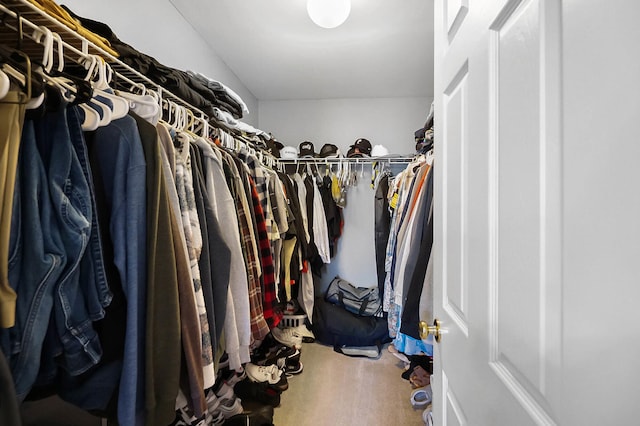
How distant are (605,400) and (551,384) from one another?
91 millimetres

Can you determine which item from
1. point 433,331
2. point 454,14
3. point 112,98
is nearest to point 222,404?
point 433,331

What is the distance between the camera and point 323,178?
3.12 m

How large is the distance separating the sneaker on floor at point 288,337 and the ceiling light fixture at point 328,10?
2240 mm

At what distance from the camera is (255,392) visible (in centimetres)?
190

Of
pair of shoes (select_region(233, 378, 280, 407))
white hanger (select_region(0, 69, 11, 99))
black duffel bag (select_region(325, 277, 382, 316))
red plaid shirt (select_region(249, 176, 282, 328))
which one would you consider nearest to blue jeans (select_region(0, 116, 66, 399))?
white hanger (select_region(0, 69, 11, 99))

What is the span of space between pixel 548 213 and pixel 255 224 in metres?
1.24

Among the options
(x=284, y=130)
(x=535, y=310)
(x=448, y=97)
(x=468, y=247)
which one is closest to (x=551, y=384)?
(x=535, y=310)

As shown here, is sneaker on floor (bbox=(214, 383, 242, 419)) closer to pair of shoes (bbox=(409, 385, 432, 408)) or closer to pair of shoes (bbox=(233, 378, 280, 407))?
pair of shoes (bbox=(233, 378, 280, 407))

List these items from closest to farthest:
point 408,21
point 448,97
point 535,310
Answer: point 535,310 < point 448,97 < point 408,21

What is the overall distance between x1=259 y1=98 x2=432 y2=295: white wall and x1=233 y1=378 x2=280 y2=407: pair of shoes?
1.48 metres

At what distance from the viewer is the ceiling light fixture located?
153 cm

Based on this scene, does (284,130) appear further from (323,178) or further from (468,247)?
(468,247)

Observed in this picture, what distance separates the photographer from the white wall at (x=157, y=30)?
132 cm

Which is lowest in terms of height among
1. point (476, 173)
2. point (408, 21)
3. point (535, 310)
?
point (535, 310)
